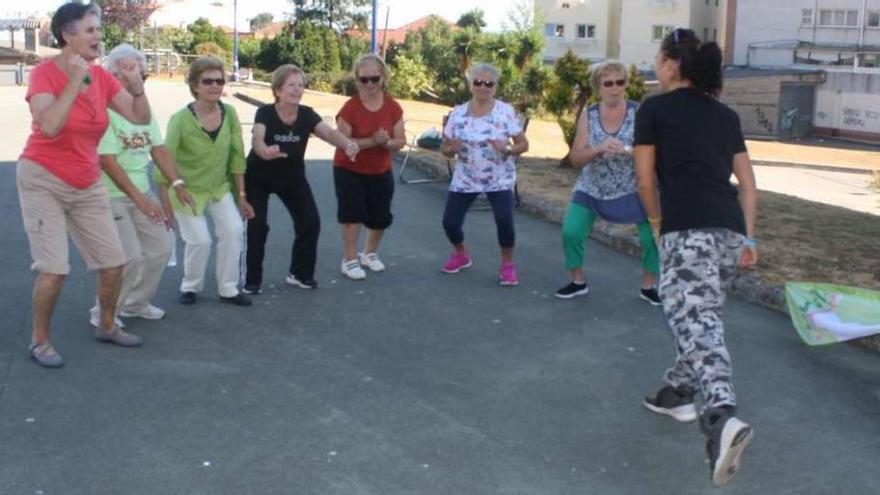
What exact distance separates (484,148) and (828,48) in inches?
2295

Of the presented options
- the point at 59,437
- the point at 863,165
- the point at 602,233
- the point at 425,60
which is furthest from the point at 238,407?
the point at 425,60

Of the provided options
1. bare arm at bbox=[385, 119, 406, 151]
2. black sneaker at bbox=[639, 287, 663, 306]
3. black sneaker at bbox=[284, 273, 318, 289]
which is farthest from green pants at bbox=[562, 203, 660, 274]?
black sneaker at bbox=[284, 273, 318, 289]

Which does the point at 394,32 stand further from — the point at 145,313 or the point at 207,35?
the point at 145,313

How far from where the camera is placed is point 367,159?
8.48 metres

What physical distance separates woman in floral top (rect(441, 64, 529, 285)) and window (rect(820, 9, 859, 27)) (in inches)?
2323

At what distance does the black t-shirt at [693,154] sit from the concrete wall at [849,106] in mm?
52791

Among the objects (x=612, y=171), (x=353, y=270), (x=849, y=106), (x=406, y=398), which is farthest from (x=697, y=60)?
(x=849, y=106)

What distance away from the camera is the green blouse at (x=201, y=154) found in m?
7.23

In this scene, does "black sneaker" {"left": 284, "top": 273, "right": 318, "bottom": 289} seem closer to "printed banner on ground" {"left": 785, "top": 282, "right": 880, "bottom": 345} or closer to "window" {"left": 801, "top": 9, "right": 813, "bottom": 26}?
"printed banner on ground" {"left": 785, "top": 282, "right": 880, "bottom": 345}

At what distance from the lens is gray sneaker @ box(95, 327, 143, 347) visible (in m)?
6.49

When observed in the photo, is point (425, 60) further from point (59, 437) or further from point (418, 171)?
point (59, 437)

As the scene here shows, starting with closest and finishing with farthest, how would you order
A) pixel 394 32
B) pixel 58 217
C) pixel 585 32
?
pixel 58 217 < pixel 585 32 < pixel 394 32

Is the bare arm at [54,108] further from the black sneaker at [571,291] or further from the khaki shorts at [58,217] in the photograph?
the black sneaker at [571,291]

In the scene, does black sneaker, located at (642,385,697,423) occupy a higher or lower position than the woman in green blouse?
lower
